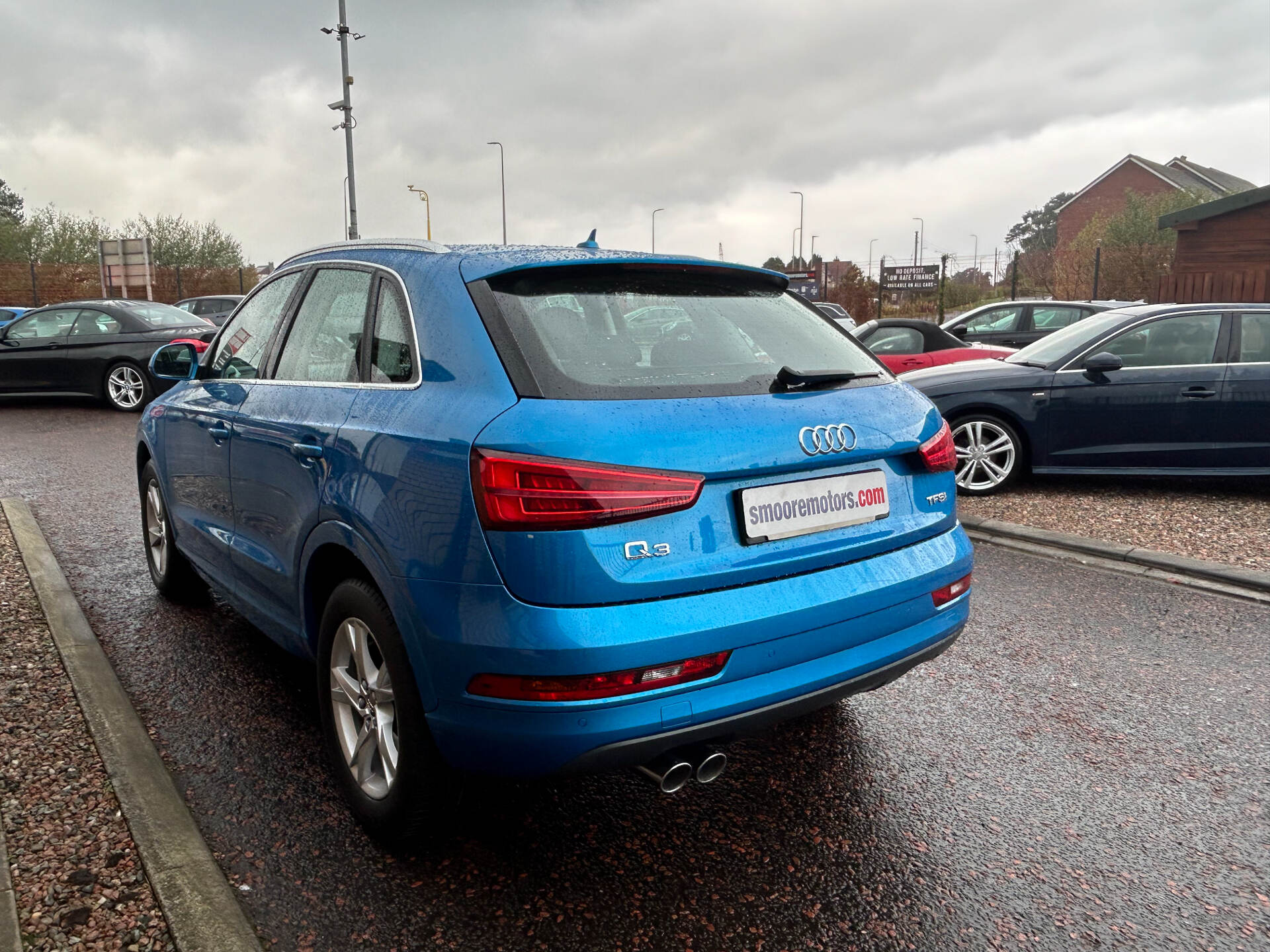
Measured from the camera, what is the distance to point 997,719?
12.1ft

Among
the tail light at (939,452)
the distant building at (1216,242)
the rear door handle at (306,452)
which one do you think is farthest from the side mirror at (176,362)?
the distant building at (1216,242)

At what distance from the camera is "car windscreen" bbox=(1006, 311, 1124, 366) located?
7.88m

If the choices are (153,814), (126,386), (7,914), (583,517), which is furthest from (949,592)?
(126,386)

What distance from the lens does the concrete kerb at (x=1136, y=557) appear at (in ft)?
18.0

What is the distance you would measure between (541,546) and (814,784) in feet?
4.96

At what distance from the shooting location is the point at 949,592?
2.96 meters

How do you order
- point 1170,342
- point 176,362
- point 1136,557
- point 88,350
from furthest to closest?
point 88,350 < point 1170,342 < point 1136,557 < point 176,362

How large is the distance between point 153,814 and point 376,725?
729 mm

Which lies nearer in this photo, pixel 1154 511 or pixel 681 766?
pixel 681 766

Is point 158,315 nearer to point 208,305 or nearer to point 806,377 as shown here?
point 208,305

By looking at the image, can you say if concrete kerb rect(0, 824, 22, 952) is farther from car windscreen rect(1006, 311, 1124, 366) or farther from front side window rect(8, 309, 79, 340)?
front side window rect(8, 309, 79, 340)

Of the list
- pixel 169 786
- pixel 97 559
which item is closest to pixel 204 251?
pixel 97 559

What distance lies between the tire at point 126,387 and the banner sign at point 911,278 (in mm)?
28503

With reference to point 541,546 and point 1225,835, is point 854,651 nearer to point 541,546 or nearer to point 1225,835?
point 541,546
